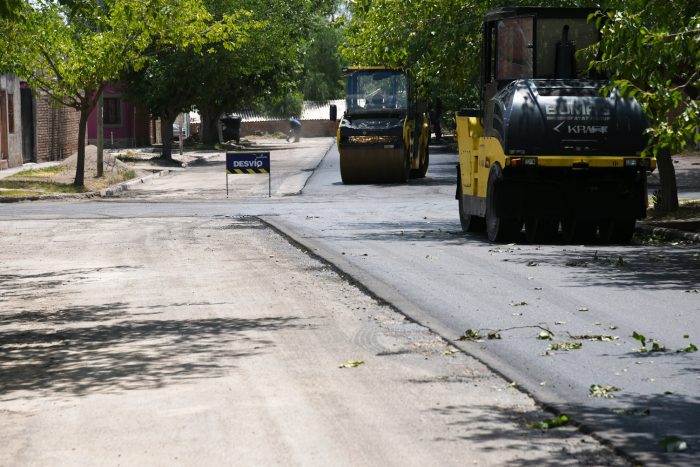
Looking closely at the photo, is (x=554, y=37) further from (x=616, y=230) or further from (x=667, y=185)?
(x=667, y=185)

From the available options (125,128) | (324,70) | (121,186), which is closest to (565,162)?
Answer: (121,186)

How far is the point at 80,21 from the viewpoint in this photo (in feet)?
162

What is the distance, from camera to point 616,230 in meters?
19.9

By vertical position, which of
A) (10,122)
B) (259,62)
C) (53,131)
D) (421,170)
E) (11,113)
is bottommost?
(421,170)

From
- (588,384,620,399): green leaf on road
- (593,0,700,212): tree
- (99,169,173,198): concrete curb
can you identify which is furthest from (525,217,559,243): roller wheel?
(99,169,173,198): concrete curb

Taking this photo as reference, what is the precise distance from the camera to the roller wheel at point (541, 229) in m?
19.9

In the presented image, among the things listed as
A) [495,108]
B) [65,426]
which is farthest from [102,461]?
[495,108]

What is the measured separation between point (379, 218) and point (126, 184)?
15456 mm

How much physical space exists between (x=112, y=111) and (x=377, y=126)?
118 ft

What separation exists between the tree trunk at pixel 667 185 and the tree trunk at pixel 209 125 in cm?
4805

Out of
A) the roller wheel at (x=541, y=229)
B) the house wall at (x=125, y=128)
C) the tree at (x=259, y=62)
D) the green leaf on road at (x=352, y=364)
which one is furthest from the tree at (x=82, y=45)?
the house wall at (x=125, y=128)

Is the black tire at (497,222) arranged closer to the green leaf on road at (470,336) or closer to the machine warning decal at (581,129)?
the machine warning decal at (581,129)

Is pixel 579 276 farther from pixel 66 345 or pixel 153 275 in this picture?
pixel 66 345

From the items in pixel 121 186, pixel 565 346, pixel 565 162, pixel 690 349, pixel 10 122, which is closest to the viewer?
pixel 690 349
